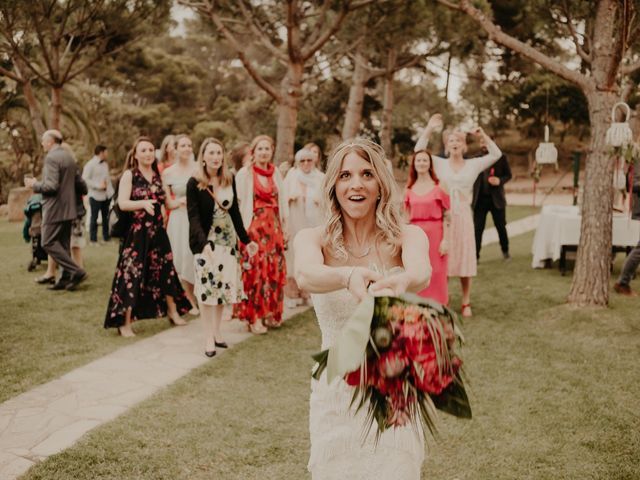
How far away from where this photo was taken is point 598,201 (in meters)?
6.47

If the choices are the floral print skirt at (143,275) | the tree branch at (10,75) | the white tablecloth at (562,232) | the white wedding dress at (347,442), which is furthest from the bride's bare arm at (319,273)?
the tree branch at (10,75)

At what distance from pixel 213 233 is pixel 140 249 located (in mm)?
1026

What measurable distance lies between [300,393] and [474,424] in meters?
1.34

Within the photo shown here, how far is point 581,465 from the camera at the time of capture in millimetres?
3625

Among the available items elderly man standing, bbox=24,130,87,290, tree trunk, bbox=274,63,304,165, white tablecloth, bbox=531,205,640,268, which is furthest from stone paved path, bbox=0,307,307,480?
white tablecloth, bbox=531,205,640,268

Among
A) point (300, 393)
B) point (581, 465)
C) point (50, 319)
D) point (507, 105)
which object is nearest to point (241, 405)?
point (300, 393)

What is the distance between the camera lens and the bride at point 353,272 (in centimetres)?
212

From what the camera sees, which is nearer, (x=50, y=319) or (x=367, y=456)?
(x=367, y=456)

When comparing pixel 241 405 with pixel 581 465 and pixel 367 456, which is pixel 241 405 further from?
pixel 367 456

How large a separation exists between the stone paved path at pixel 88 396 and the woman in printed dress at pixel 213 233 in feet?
1.61

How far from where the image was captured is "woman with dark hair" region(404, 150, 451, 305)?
632 cm

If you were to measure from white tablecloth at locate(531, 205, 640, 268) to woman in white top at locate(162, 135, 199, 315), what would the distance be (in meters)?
5.59

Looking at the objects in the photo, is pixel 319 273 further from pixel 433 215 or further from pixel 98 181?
pixel 98 181

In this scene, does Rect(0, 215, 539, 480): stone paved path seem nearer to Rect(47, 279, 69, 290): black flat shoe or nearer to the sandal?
the sandal
